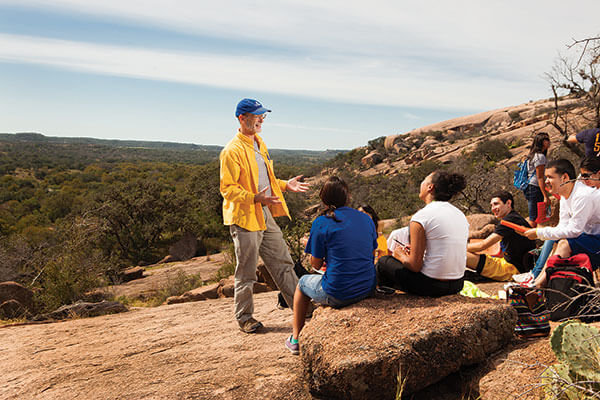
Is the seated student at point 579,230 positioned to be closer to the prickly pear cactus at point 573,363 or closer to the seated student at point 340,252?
the prickly pear cactus at point 573,363

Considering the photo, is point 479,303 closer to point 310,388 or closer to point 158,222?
point 310,388

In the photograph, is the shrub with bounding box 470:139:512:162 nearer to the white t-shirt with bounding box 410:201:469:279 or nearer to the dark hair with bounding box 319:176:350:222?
the white t-shirt with bounding box 410:201:469:279

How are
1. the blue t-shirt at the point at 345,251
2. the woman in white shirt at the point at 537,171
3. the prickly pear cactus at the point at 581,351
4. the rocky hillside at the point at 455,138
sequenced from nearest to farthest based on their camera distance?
the prickly pear cactus at the point at 581,351, the blue t-shirt at the point at 345,251, the woman in white shirt at the point at 537,171, the rocky hillside at the point at 455,138

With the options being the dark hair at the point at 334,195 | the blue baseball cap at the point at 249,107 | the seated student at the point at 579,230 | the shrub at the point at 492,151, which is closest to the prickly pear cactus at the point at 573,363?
the seated student at the point at 579,230

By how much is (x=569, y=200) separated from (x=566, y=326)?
1865mm

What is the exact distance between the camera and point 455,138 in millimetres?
36938

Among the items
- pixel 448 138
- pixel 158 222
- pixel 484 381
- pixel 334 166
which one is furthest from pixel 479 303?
pixel 334 166

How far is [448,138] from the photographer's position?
38.0 metres

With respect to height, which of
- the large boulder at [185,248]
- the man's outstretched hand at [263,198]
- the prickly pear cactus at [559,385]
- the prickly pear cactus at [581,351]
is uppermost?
the man's outstretched hand at [263,198]

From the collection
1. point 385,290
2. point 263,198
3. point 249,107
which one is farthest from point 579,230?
point 249,107

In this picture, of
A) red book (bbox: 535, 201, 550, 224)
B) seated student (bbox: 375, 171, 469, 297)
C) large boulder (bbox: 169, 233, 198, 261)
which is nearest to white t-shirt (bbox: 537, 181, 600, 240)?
seated student (bbox: 375, 171, 469, 297)

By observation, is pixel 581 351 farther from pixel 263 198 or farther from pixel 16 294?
pixel 16 294

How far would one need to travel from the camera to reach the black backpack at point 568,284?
311 cm

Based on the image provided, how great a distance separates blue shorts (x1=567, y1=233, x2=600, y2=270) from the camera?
343 cm
